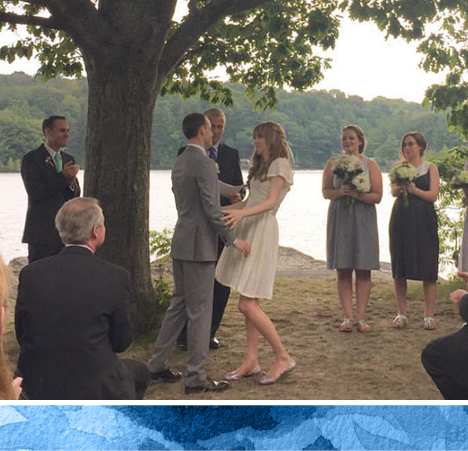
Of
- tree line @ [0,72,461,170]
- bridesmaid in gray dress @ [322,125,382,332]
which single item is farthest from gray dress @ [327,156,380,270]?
tree line @ [0,72,461,170]

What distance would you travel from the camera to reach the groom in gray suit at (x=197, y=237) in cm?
593

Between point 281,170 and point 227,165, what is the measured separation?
1.22 metres

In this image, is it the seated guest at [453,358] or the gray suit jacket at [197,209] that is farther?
the gray suit jacket at [197,209]

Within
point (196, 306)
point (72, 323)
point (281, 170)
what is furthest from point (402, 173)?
point (72, 323)

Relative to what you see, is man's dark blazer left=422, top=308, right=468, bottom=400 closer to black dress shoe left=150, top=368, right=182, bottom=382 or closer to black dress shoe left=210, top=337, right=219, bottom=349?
black dress shoe left=150, top=368, right=182, bottom=382

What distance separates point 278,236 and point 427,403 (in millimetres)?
1728

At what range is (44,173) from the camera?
698cm

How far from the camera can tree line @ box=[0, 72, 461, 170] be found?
622cm

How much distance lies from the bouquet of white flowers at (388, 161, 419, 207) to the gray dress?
33 cm

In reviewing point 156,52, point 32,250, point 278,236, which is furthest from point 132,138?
point 278,236

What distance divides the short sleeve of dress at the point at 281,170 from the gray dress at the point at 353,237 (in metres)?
1.81

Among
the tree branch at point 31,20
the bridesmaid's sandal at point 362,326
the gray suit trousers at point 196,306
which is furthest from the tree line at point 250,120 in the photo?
the bridesmaid's sandal at point 362,326

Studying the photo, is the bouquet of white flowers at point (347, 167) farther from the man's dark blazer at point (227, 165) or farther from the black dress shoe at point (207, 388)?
the black dress shoe at point (207, 388)

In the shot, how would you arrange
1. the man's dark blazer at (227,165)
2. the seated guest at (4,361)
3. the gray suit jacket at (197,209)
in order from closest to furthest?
the seated guest at (4,361)
the gray suit jacket at (197,209)
the man's dark blazer at (227,165)
